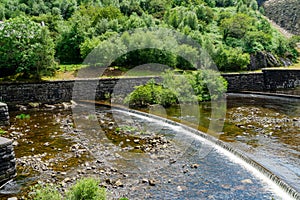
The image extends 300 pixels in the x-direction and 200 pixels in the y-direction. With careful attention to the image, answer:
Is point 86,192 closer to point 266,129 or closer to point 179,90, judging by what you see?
point 266,129

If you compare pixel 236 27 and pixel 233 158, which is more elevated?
pixel 236 27

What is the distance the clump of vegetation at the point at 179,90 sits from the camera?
90.4 feet

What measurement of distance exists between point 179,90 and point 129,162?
15.4 m

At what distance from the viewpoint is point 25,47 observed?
29734 millimetres

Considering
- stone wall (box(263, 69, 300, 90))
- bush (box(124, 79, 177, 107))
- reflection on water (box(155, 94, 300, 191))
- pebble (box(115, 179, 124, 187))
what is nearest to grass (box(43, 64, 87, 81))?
bush (box(124, 79, 177, 107))

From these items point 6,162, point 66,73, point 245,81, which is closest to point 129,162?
point 6,162

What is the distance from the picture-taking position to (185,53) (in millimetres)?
38656

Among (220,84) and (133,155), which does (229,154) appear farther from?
(220,84)

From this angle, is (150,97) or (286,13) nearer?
(150,97)

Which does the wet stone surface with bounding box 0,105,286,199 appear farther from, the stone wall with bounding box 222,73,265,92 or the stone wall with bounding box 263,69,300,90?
the stone wall with bounding box 263,69,300,90

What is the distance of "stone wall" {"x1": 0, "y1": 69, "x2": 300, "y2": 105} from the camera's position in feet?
94.6

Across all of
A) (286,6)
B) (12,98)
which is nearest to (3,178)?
(12,98)

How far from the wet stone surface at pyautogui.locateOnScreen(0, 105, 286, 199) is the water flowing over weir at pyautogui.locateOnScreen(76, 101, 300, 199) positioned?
0.12m

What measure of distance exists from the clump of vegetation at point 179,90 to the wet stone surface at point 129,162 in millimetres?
6392
